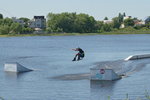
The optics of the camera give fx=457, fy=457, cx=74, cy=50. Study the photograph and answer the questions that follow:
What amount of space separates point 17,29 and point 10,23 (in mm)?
5748

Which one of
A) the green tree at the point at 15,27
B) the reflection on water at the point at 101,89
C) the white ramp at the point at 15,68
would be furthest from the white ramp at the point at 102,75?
the green tree at the point at 15,27

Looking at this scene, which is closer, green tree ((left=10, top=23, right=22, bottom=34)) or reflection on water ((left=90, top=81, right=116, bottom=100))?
reflection on water ((left=90, top=81, right=116, bottom=100))

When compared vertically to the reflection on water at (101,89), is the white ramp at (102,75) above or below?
above

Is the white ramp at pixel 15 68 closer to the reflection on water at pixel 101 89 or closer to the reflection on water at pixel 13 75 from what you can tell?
the reflection on water at pixel 13 75

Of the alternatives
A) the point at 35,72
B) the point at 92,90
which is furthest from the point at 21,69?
the point at 92,90

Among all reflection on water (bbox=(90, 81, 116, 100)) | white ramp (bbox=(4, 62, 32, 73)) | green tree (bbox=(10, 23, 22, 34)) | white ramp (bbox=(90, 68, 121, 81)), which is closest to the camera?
reflection on water (bbox=(90, 81, 116, 100))

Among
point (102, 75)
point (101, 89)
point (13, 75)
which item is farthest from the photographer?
point (13, 75)

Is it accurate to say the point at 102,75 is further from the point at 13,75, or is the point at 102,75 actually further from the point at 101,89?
the point at 13,75

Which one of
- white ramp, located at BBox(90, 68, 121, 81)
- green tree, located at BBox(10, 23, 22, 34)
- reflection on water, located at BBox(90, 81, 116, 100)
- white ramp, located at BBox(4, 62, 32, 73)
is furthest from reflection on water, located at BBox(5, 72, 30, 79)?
green tree, located at BBox(10, 23, 22, 34)

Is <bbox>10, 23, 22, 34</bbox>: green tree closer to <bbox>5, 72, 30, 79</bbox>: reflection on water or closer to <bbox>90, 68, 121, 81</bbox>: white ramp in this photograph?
<bbox>5, 72, 30, 79</bbox>: reflection on water

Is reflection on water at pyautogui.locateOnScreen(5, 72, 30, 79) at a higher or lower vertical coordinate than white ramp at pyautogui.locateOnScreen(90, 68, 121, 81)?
lower

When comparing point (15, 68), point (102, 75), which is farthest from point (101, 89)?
point (15, 68)

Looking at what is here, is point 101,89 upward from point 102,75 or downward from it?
downward

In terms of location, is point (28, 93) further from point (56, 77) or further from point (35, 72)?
point (35, 72)
